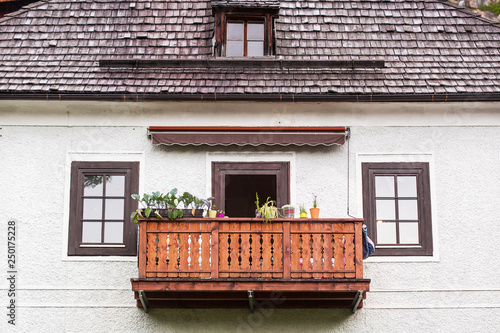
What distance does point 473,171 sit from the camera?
1254cm

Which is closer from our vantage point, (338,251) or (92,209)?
(338,251)

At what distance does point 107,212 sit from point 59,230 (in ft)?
2.72

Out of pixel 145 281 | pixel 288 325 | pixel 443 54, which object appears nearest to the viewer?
pixel 145 281

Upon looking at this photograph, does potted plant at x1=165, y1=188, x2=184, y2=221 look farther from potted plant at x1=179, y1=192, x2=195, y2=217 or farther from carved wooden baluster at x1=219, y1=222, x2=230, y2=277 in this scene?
carved wooden baluster at x1=219, y1=222, x2=230, y2=277

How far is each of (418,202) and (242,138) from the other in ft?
10.2

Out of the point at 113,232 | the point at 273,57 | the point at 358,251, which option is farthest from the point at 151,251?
the point at 273,57

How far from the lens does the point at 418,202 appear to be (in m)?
12.4

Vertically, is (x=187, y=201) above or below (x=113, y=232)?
Result: above

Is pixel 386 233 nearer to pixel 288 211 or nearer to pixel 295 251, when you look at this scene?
pixel 288 211

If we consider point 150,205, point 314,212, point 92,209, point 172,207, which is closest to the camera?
point 172,207

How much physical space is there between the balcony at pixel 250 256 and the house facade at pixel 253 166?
0.56 meters

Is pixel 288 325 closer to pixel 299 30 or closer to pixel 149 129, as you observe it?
pixel 149 129

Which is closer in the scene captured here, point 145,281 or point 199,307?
point 145,281

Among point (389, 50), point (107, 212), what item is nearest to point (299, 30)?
point (389, 50)
